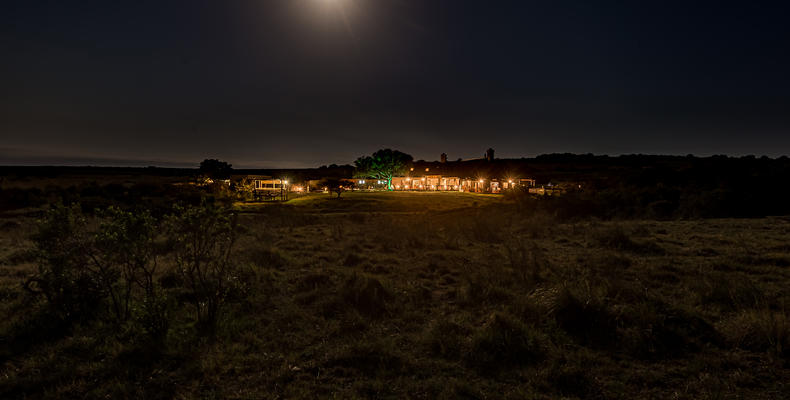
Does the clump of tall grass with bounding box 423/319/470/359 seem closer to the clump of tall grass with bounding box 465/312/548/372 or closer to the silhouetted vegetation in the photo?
the silhouetted vegetation

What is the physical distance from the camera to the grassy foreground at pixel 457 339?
14.6ft

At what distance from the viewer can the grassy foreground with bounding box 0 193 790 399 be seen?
14.6ft

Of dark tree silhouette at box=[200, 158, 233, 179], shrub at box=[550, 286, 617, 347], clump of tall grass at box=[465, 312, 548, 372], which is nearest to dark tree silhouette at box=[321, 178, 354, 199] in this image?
dark tree silhouette at box=[200, 158, 233, 179]

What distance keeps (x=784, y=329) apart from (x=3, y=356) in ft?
36.3

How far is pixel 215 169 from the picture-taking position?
63.5 meters

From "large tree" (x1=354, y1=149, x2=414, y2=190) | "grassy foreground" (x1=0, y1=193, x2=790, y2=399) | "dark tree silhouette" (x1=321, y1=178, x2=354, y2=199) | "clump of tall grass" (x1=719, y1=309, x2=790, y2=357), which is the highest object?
"large tree" (x1=354, y1=149, x2=414, y2=190)

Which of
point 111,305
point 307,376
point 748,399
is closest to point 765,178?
point 748,399

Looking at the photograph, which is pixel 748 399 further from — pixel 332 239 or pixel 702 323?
pixel 332 239

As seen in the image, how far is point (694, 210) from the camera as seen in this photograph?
2350 cm

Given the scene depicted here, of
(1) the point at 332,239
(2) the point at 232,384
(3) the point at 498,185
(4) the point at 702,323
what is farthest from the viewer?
(3) the point at 498,185

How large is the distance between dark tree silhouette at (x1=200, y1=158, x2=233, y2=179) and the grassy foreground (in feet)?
182

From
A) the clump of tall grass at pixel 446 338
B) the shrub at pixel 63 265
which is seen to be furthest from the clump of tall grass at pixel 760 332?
the shrub at pixel 63 265

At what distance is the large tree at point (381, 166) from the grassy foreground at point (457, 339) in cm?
5713

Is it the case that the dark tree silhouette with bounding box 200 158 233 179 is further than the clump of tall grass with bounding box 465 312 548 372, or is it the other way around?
the dark tree silhouette with bounding box 200 158 233 179
